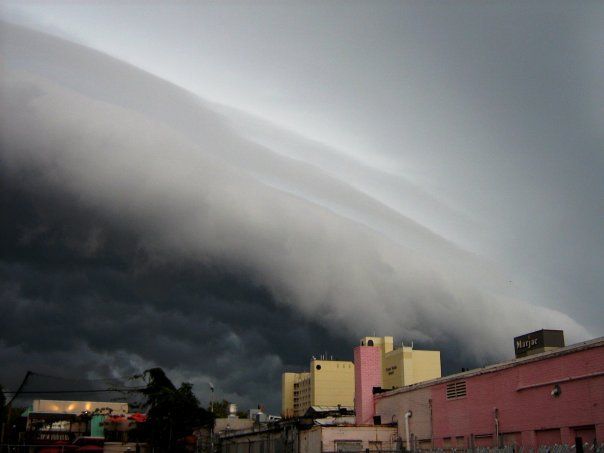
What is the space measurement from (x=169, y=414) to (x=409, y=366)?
87.0 meters

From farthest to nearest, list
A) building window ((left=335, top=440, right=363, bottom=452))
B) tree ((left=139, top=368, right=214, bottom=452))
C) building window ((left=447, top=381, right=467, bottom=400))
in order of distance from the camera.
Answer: tree ((left=139, top=368, right=214, bottom=452)), building window ((left=335, top=440, right=363, bottom=452)), building window ((left=447, top=381, right=467, bottom=400))

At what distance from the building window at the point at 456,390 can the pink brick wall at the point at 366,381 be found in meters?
11.4

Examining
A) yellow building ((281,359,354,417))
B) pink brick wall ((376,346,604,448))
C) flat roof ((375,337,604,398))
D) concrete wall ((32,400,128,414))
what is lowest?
pink brick wall ((376,346,604,448))

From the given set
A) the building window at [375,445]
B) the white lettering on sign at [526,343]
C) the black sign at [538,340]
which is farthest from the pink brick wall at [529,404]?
the white lettering on sign at [526,343]

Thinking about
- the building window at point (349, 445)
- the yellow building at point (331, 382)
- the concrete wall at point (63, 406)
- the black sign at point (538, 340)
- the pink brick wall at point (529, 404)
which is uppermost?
the yellow building at point (331, 382)

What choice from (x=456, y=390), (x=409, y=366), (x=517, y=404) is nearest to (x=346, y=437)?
(x=456, y=390)

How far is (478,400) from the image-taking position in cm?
3650

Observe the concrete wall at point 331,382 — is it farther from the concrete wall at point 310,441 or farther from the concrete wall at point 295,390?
the concrete wall at point 310,441

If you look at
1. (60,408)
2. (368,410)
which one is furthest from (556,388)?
(60,408)

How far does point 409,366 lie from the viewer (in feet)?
468

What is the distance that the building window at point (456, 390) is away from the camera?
38.0 metres

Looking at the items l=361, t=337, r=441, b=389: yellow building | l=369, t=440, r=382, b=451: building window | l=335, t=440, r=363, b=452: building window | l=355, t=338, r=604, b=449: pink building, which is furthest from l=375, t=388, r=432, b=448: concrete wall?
l=361, t=337, r=441, b=389: yellow building

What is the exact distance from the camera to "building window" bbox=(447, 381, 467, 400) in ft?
125

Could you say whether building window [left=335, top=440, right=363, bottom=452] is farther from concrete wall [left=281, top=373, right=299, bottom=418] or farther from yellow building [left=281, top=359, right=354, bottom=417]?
concrete wall [left=281, top=373, right=299, bottom=418]
